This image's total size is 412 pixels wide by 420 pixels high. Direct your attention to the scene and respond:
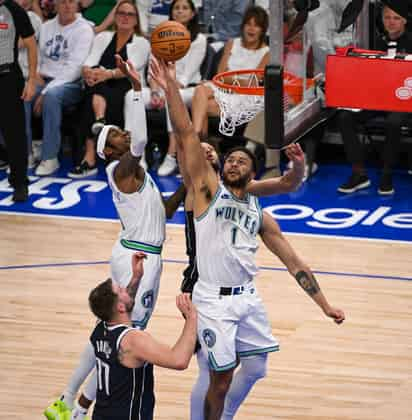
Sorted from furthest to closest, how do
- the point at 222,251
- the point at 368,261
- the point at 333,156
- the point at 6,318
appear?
the point at 333,156 → the point at 368,261 → the point at 6,318 → the point at 222,251

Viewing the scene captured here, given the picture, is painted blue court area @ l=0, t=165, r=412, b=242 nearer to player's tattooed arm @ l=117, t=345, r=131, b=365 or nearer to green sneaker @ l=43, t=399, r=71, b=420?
green sneaker @ l=43, t=399, r=71, b=420

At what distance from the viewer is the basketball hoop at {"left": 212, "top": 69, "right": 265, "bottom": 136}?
24.9ft

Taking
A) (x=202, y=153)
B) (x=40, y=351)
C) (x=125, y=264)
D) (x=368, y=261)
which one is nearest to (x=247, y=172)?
(x=202, y=153)

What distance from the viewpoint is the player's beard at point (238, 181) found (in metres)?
6.57

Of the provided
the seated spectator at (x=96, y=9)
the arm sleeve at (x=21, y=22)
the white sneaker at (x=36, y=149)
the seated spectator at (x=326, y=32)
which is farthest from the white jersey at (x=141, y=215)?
the seated spectator at (x=96, y=9)

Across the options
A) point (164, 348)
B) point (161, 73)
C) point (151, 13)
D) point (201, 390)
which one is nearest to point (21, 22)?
point (151, 13)

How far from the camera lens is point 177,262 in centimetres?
1033

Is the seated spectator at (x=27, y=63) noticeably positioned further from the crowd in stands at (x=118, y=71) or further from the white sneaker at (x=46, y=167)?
the white sneaker at (x=46, y=167)

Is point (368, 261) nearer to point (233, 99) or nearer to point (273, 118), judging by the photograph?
point (233, 99)

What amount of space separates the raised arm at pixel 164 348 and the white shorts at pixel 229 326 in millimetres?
612

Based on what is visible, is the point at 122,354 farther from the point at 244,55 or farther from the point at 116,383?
the point at 244,55

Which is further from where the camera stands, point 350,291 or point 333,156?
point 333,156

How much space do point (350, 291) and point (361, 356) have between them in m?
1.35

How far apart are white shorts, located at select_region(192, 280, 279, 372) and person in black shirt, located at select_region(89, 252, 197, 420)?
1.59ft
